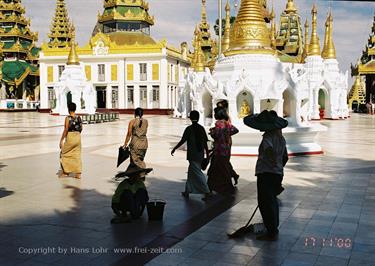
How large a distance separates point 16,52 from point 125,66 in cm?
2233

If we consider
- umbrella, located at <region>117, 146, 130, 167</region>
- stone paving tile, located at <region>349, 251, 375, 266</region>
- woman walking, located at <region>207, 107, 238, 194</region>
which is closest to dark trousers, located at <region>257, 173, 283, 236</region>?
stone paving tile, located at <region>349, 251, 375, 266</region>

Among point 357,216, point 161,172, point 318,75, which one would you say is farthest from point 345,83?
point 357,216

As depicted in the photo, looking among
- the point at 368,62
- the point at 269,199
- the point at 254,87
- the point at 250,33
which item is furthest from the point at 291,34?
the point at 269,199

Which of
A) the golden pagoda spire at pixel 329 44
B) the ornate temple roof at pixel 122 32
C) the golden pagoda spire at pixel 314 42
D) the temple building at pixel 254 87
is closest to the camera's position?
the temple building at pixel 254 87

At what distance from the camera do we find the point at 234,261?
5.41 m

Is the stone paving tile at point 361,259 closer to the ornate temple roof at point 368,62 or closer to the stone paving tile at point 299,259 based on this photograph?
the stone paving tile at point 299,259

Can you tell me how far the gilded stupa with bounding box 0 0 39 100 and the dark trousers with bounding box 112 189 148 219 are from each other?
64595mm

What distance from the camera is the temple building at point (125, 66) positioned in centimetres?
5569

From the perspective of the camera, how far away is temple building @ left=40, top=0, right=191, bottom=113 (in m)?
55.7

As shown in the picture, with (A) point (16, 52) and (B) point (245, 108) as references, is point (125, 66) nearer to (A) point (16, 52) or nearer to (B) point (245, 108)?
(A) point (16, 52)

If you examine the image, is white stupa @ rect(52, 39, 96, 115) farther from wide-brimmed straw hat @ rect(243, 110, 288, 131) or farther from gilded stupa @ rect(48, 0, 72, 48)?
wide-brimmed straw hat @ rect(243, 110, 288, 131)

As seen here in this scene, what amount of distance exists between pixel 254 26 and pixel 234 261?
13.1 meters

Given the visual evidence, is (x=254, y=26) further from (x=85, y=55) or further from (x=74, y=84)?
(x=85, y=55)

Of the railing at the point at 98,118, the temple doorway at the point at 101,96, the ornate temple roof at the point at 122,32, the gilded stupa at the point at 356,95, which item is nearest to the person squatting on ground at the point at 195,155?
the railing at the point at 98,118
